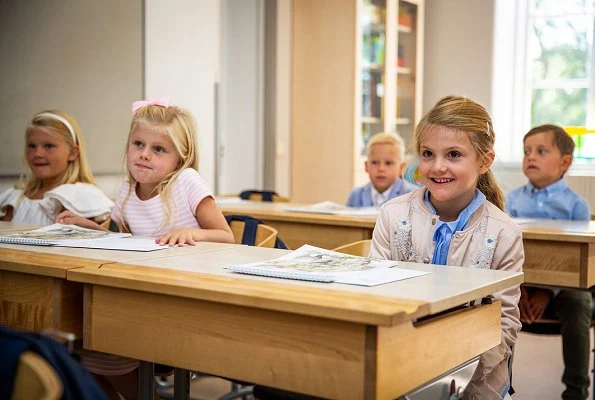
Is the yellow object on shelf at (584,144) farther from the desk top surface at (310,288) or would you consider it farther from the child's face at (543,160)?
the desk top surface at (310,288)

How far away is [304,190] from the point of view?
242 inches

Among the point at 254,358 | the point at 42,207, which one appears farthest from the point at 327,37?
the point at 254,358

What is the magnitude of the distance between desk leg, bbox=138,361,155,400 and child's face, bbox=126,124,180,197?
850 millimetres

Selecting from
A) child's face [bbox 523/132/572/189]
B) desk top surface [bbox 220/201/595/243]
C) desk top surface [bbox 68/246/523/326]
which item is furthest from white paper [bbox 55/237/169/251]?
child's face [bbox 523/132/572/189]

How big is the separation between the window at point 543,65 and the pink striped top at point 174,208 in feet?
14.6

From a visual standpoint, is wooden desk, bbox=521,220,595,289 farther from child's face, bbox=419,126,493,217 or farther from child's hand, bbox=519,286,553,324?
child's face, bbox=419,126,493,217

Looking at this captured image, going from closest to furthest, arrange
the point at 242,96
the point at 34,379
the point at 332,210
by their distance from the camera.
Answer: the point at 34,379 < the point at 332,210 < the point at 242,96

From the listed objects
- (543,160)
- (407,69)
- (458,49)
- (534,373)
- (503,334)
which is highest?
(458,49)

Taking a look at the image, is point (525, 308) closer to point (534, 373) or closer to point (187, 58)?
point (534, 373)

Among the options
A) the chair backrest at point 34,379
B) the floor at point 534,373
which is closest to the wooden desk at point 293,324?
the chair backrest at point 34,379

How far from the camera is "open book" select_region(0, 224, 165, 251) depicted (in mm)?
1988

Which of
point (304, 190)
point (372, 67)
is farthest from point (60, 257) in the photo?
point (372, 67)

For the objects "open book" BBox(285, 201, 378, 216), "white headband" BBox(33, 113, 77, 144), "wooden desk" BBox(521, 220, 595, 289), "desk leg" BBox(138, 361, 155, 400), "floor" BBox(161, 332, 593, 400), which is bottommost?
"floor" BBox(161, 332, 593, 400)

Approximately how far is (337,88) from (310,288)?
477 cm
